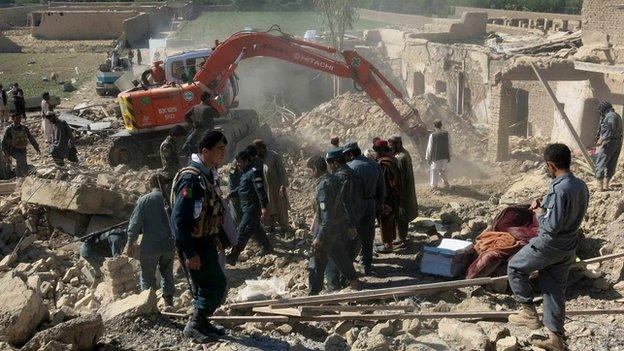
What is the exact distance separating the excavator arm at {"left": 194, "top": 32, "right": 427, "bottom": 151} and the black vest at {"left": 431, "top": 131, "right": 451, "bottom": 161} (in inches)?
74.5

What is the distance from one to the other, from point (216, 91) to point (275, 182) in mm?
5641

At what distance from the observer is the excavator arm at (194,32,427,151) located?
15.2 meters

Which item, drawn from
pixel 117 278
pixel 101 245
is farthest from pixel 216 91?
pixel 117 278

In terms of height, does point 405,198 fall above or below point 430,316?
above

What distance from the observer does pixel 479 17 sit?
2611 centimetres

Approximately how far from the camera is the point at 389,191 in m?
9.55

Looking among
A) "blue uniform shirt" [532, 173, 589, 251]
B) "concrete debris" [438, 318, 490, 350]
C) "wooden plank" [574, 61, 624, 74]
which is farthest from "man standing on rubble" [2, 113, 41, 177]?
"blue uniform shirt" [532, 173, 589, 251]

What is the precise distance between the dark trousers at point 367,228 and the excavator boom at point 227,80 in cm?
683

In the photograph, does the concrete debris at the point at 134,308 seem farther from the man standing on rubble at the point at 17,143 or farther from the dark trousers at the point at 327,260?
the man standing on rubble at the point at 17,143

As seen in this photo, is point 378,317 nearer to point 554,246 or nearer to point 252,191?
point 554,246

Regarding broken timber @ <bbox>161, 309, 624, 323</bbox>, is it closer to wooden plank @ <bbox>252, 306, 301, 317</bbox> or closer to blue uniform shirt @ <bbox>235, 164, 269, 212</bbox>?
wooden plank @ <bbox>252, 306, 301, 317</bbox>

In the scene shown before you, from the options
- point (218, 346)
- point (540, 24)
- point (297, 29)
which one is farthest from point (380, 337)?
point (297, 29)

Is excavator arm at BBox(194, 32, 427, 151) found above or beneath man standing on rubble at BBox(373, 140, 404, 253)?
above

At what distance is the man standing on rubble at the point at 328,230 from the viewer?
25.5ft
